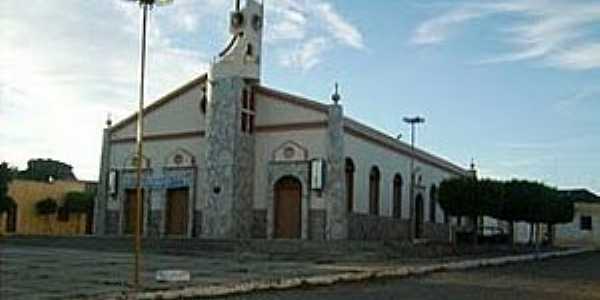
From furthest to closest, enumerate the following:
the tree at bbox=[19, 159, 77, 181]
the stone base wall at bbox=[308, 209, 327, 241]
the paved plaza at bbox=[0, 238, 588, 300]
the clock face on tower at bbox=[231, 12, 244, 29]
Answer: the tree at bbox=[19, 159, 77, 181] → the clock face on tower at bbox=[231, 12, 244, 29] → the stone base wall at bbox=[308, 209, 327, 241] → the paved plaza at bbox=[0, 238, 588, 300]

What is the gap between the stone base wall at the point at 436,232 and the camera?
49.5m

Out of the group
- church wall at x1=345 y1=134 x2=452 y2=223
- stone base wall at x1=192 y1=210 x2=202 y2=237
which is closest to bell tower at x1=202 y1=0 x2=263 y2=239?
stone base wall at x1=192 y1=210 x2=202 y2=237

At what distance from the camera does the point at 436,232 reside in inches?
2035

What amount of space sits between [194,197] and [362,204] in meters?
7.59

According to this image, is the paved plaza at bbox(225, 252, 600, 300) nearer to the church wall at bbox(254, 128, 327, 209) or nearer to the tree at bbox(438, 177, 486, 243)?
the church wall at bbox(254, 128, 327, 209)

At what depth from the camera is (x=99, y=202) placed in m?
44.2

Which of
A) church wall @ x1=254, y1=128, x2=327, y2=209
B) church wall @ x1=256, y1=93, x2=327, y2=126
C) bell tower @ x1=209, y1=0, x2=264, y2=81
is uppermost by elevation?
bell tower @ x1=209, y1=0, x2=264, y2=81

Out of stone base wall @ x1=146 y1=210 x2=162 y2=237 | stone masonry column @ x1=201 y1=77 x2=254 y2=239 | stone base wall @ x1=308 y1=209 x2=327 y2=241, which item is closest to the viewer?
stone base wall @ x1=308 y1=209 x2=327 y2=241

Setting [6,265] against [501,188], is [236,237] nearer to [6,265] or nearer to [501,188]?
[501,188]

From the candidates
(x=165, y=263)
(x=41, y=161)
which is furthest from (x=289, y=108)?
(x=41, y=161)

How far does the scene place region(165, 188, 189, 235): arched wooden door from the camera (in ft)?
133

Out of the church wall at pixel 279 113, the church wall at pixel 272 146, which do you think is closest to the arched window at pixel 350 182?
the church wall at pixel 272 146

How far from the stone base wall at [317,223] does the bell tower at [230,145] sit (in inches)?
118

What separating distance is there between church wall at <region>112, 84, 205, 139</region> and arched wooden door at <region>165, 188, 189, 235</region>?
2963 mm
